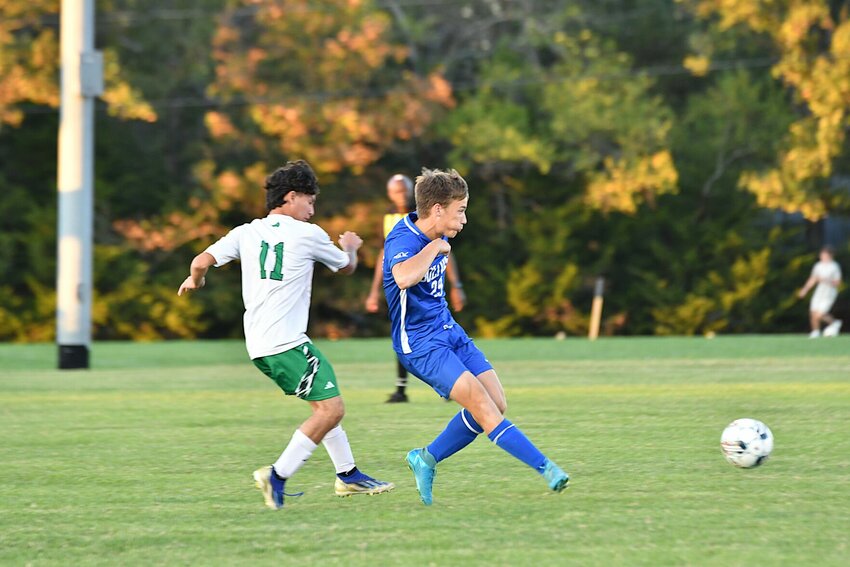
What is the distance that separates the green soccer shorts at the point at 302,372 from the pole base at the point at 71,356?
44.3 ft

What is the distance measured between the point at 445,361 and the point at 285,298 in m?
0.89

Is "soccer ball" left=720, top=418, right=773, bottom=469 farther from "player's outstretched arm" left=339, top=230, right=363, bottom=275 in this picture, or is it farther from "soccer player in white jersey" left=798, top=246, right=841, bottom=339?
"soccer player in white jersey" left=798, top=246, right=841, bottom=339

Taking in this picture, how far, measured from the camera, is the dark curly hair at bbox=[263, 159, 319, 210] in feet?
24.1

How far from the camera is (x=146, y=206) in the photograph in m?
36.2

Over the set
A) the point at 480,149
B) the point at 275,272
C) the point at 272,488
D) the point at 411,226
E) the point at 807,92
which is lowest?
the point at 272,488

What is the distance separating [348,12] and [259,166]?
4.12 meters

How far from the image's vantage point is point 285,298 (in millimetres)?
7238

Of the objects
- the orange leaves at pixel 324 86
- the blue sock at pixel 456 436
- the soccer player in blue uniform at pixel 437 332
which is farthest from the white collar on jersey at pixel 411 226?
the orange leaves at pixel 324 86

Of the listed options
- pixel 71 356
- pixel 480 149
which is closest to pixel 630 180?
pixel 480 149

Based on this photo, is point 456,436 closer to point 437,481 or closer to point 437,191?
point 437,481

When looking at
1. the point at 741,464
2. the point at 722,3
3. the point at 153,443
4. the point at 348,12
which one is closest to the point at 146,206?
→ the point at 348,12

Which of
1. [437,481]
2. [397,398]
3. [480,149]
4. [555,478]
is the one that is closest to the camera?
[555,478]

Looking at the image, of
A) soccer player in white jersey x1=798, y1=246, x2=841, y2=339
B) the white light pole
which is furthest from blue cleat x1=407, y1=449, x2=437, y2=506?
soccer player in white jersey x1=798, y1=246, x2=841, y2=339

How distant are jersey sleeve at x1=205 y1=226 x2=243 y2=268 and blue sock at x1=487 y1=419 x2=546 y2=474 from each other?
1622mm
